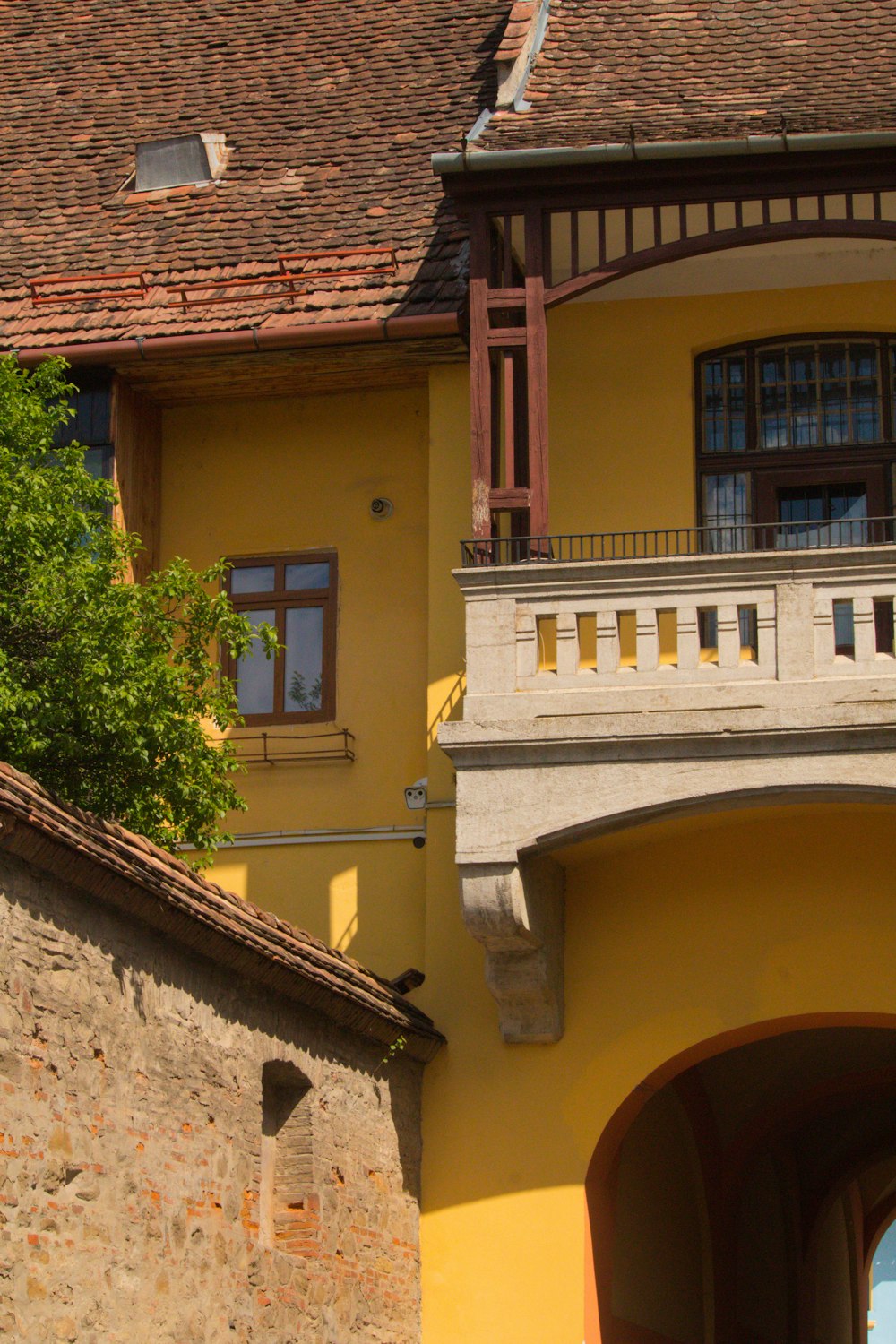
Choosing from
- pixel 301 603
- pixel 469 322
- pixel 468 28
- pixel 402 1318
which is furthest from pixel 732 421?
pixel 402 1318

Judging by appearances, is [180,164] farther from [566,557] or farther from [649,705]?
[649,705]

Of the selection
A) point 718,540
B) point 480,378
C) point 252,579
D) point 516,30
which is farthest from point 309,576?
point 516,30

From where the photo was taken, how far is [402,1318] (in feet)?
44.8

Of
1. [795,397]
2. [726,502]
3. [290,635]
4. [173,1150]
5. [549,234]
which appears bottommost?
[173,1150]

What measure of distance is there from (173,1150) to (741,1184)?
34.0ft

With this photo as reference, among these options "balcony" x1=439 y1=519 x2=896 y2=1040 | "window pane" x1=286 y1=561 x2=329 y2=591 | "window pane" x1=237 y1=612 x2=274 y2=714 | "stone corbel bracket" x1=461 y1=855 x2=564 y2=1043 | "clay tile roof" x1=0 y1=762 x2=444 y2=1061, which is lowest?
"clay tile roof" x1=0 y1=762 x2=444 y2=1061

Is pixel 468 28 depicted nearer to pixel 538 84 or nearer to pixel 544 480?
pixel 538 84

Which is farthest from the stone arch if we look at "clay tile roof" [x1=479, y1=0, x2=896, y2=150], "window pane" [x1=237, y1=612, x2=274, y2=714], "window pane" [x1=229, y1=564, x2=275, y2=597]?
"clay tile roof" [x1=479, y1=0, x2=896, y2=150]

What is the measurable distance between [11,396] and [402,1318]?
619 cm

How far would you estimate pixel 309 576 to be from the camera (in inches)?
639

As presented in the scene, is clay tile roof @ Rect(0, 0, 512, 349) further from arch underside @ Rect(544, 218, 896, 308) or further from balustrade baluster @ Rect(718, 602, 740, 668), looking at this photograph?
balustrade baluster @ Rect(718, 602, 740, 668)

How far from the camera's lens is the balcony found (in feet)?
42.8

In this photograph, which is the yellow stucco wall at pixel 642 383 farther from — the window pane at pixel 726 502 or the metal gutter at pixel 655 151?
the metal gutter at pixel 655 151

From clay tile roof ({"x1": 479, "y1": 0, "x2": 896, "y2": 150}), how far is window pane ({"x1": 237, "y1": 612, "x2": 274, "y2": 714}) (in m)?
3.89
